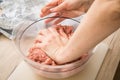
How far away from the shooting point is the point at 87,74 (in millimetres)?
646

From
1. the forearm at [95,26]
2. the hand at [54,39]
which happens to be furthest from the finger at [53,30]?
the forearm at [95,26]

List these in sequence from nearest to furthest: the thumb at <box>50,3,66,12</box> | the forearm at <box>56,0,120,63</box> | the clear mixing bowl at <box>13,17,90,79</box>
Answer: the forearm at <box>56,0,120,63</box> < the clear mixing bowl at <box>13,17,90,79</box> < the thumb at <box>50,3,66,12</box>

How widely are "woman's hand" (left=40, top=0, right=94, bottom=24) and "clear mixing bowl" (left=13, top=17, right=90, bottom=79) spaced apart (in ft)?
0.09

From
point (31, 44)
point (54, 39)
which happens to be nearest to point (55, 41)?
point (54, 39)

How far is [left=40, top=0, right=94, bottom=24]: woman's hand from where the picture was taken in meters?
0.71

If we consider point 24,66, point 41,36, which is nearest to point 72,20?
point 41,36

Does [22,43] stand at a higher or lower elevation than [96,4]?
lower

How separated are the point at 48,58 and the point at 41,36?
0.35ft

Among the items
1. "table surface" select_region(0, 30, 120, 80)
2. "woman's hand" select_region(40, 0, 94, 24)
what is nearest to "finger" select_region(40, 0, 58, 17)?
"woman's hand" select_region(40, 0, 94, 24)

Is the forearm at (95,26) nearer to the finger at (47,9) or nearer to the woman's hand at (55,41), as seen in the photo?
the woman's hand at (55,41)

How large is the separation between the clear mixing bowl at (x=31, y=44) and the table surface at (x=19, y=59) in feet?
0.21

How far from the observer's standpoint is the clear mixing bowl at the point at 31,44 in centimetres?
58

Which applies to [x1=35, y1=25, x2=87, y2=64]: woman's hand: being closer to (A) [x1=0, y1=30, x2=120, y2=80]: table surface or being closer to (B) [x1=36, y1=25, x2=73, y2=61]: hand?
(B) [x1=36, y1=25, x2=73, y2=61]: hand

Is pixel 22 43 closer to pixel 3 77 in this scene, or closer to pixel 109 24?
pixel 3 77
